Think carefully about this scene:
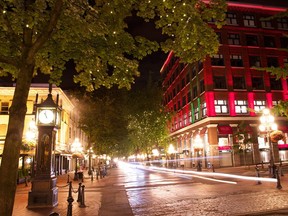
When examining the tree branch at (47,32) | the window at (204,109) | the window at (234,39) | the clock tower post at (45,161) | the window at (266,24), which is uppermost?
the window at (266,24)

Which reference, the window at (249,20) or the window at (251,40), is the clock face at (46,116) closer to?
the window at (251,40)

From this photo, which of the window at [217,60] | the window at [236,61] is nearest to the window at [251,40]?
the window at [236,61]

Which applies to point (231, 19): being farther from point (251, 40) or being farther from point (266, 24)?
point (266, 24)

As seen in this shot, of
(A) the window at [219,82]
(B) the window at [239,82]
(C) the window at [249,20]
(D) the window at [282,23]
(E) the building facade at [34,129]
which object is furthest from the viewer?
(D) the window at [282,23]

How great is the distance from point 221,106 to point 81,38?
3343 centimetres

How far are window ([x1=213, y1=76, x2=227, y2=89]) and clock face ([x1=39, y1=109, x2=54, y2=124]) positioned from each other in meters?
31.8

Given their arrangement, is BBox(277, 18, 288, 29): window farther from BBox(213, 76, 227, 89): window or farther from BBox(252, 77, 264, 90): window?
BBox(213, 76, 227, 89): window

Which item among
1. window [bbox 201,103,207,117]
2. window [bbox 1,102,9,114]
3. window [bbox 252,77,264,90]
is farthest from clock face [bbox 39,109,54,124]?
window [bbox 252,77,264,90]

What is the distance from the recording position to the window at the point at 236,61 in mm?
42312

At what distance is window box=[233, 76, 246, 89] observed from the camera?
41531 mm

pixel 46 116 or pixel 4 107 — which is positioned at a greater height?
pixel 4 107

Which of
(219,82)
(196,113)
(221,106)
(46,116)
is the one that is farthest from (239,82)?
(46,116)

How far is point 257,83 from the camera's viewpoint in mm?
42469

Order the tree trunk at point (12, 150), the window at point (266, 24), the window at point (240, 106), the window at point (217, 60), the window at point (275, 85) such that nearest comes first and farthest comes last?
the tree trunk at point (12, 150) → the window at point (240, 106) → the window at point (217, 60) → the window at point (275, 85) → the window at point (266, 24)
